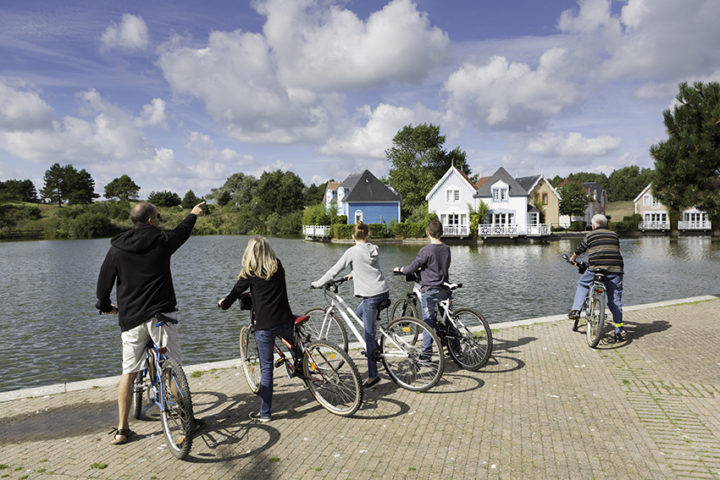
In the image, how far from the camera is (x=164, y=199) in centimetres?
10075

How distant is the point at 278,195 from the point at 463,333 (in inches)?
3559

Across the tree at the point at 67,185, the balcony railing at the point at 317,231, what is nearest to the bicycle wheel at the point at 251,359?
the balcony railing at the point at 317,231

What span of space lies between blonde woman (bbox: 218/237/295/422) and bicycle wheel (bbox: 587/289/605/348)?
5087 millimetres

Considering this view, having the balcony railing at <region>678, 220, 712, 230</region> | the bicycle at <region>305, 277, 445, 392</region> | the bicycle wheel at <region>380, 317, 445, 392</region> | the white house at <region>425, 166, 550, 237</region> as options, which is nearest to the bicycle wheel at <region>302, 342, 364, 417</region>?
the bicycle at <region>305, 277, 445, 392</region>

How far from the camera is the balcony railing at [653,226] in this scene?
67950 mm

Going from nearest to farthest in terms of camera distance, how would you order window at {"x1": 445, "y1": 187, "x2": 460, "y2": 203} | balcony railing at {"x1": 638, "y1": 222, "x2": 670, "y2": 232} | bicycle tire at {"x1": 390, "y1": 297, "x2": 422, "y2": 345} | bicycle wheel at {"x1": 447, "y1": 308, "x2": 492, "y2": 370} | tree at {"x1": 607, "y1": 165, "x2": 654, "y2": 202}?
bicycle wheel at {"x1": 447, "y1": 308, "x2": 492, "y2": 370}, bicycle tire at {"x1": 390, "y1": 297, "x2": 422, "y2": 345}, window at {"x1": 445, "y1": 187, "x2": 460, "y2": 203}, balcony railing at {"x1": 638, "y1": 222, "x2": 670, "y2": 232}, tree at {"x1": 607, "y1": 165, "x2": 654, "y2": 202}

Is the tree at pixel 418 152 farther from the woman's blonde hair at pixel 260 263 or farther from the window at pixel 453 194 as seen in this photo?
the woman's blonde hair at pixel 260 263

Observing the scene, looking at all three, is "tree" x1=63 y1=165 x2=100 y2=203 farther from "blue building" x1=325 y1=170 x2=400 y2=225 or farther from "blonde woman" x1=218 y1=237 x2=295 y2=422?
"blonde woman" x1=218 y1=237 x2=295 y2=422

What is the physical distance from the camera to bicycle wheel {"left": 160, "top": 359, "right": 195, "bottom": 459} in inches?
161

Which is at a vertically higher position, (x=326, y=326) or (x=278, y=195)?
(x=278, y=195)

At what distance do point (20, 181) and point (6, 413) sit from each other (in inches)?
5124

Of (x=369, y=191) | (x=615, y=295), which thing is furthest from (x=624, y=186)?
(x=615, y=295)

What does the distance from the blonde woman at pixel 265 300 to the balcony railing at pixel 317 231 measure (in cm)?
5260

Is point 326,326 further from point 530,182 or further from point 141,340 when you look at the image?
point 530,182
